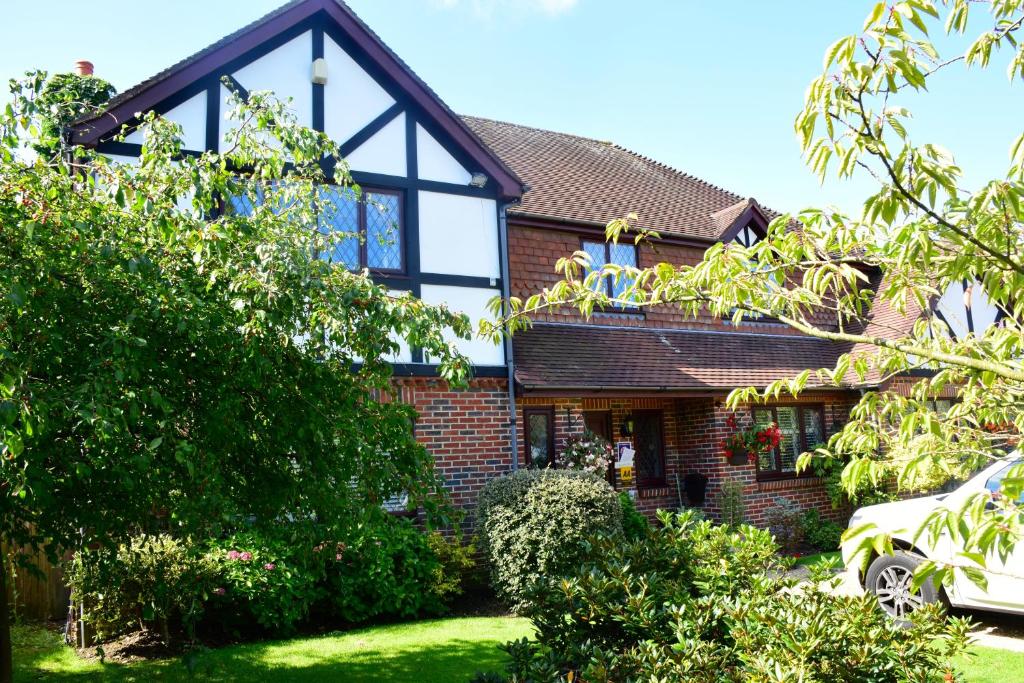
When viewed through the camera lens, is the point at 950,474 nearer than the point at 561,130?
Yes

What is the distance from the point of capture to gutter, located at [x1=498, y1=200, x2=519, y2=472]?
11645 mm

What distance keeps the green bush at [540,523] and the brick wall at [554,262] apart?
4.00m

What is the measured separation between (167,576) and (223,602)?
0.78 metres

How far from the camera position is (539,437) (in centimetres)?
1262

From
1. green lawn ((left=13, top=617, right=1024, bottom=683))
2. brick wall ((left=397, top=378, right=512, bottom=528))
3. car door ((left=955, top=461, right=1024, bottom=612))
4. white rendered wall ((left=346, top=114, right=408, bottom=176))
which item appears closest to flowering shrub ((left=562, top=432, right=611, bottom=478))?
brick wall ((left=397, top=378, right=512, bottom=528))

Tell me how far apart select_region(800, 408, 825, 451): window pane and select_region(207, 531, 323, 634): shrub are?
34.9ft

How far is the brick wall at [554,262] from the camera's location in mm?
13117

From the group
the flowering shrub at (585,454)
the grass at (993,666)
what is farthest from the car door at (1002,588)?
the flowering shrub at (585,454)

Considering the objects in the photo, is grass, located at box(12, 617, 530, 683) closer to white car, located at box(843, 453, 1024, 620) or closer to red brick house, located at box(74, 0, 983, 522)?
red brick house, located at box(74, 0, 983, 522)

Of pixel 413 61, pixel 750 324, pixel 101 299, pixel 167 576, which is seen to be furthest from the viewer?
pixel 750 324

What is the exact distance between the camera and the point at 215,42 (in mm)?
10586

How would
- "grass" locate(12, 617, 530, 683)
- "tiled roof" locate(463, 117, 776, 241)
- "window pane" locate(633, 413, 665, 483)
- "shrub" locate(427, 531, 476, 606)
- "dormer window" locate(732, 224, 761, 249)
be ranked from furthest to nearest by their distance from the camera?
"dormer window" locate(732, 224, 761, 249) → "tiled roof" locate(463, 117, 776, 241) → "window pane" locate(633, 413, 665, 483) → "shrub" locate(427, 531, 476, 606) → "grass" locate(12, 617, 530, 683)

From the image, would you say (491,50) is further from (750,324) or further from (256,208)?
(750,324)

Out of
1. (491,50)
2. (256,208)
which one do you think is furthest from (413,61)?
(256,208)
